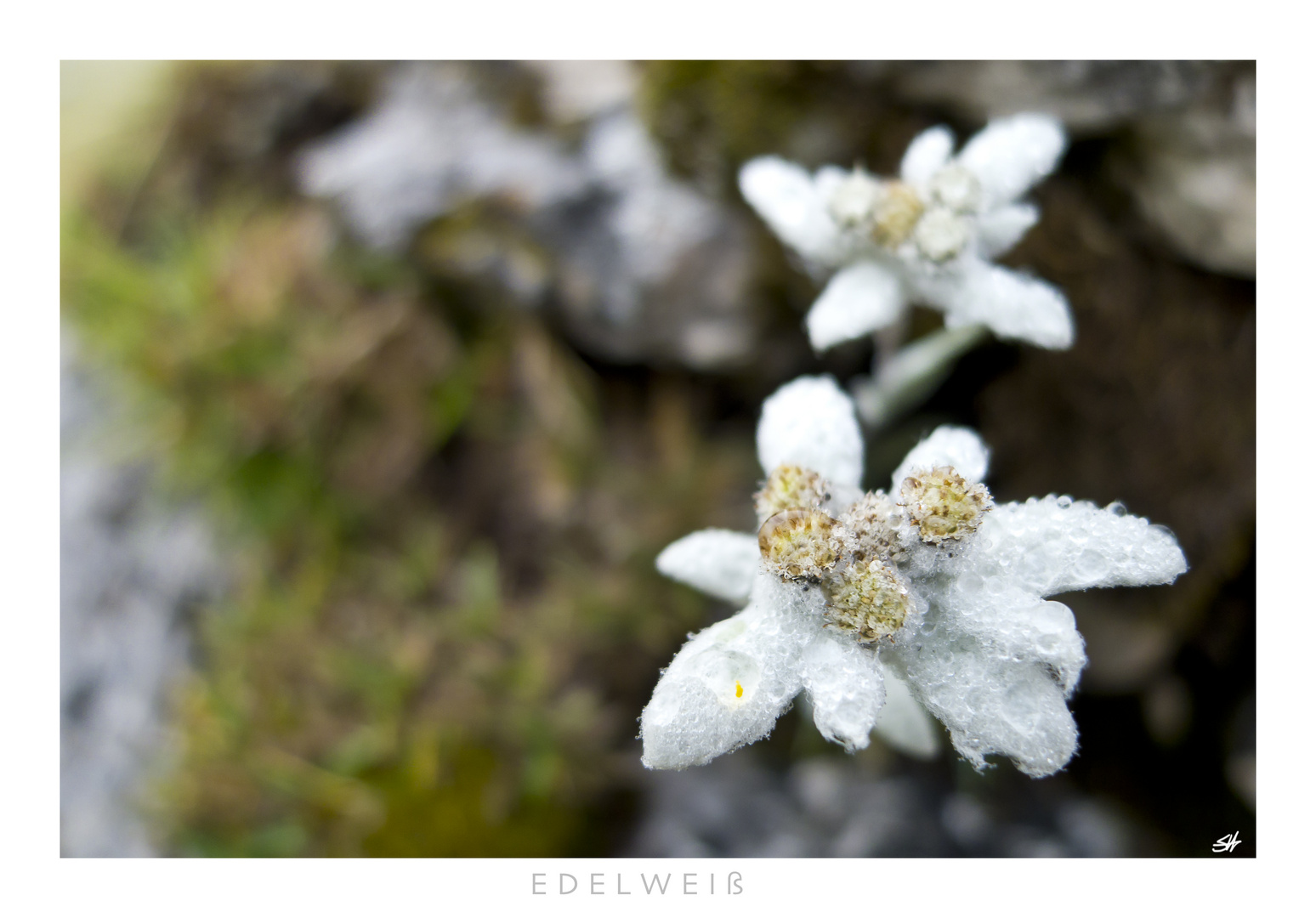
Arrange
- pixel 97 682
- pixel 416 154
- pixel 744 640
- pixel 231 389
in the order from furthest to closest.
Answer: pixel 97 682 → pixel 231 389 → pixel 416 154 → pixel 744 640

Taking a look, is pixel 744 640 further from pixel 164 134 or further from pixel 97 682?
pixel 164 134

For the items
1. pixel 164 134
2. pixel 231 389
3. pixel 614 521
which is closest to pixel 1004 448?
pixel 614 521

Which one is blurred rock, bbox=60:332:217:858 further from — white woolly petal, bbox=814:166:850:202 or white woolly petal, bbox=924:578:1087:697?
white woolly petal, bbox=924:578:1087:697

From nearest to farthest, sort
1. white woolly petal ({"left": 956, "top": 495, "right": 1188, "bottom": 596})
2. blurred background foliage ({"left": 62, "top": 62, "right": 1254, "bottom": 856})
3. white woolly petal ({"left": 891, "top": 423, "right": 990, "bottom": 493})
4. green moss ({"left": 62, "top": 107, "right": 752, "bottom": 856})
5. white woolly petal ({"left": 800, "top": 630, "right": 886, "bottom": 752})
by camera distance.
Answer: white woolly petal ({"left": 800, "top": 630, "right": 886, "bottom": 752})
white woolly petal ({"left": 956, "top": 495, "right": 1188, "bottom": 596})
white woolly petal ({"left": 891, "top": 423, "right": 990, "bottom": 493})
blurred background foliage ({"left": 62, "top": 62, "right": 1254, "bottom": 856})
green moss ({"left": 62, "top": 107, "right": 752, "bottom": 856})
